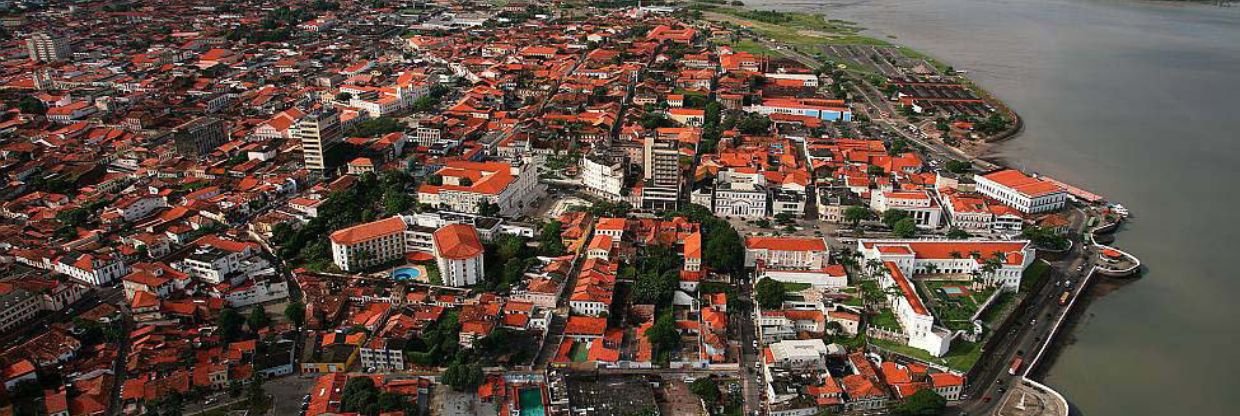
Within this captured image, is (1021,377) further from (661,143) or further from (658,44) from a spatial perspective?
(658,44)

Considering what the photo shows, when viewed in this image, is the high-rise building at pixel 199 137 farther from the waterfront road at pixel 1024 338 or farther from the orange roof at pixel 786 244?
the waterfront road at pixel 1024 338

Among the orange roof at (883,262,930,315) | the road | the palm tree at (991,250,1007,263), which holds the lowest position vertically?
the road

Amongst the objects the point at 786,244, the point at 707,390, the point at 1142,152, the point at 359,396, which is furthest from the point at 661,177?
the point at 1142,152

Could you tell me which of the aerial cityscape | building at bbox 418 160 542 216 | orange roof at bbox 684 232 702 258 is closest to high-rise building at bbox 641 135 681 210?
the aerial cityscape

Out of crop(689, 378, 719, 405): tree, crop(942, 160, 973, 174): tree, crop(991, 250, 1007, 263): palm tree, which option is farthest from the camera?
crop(942, 160, 973, 174): tree

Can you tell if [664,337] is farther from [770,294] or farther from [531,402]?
[531,402]

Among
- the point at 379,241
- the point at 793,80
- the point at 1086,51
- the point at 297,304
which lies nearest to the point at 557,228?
the point at 379,241

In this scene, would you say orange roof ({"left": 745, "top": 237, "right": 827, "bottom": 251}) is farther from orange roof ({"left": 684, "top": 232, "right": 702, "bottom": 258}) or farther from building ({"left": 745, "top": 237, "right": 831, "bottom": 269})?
orange roof ({"left": 684, "top": 232, "right": 702, "bottom": 258})
